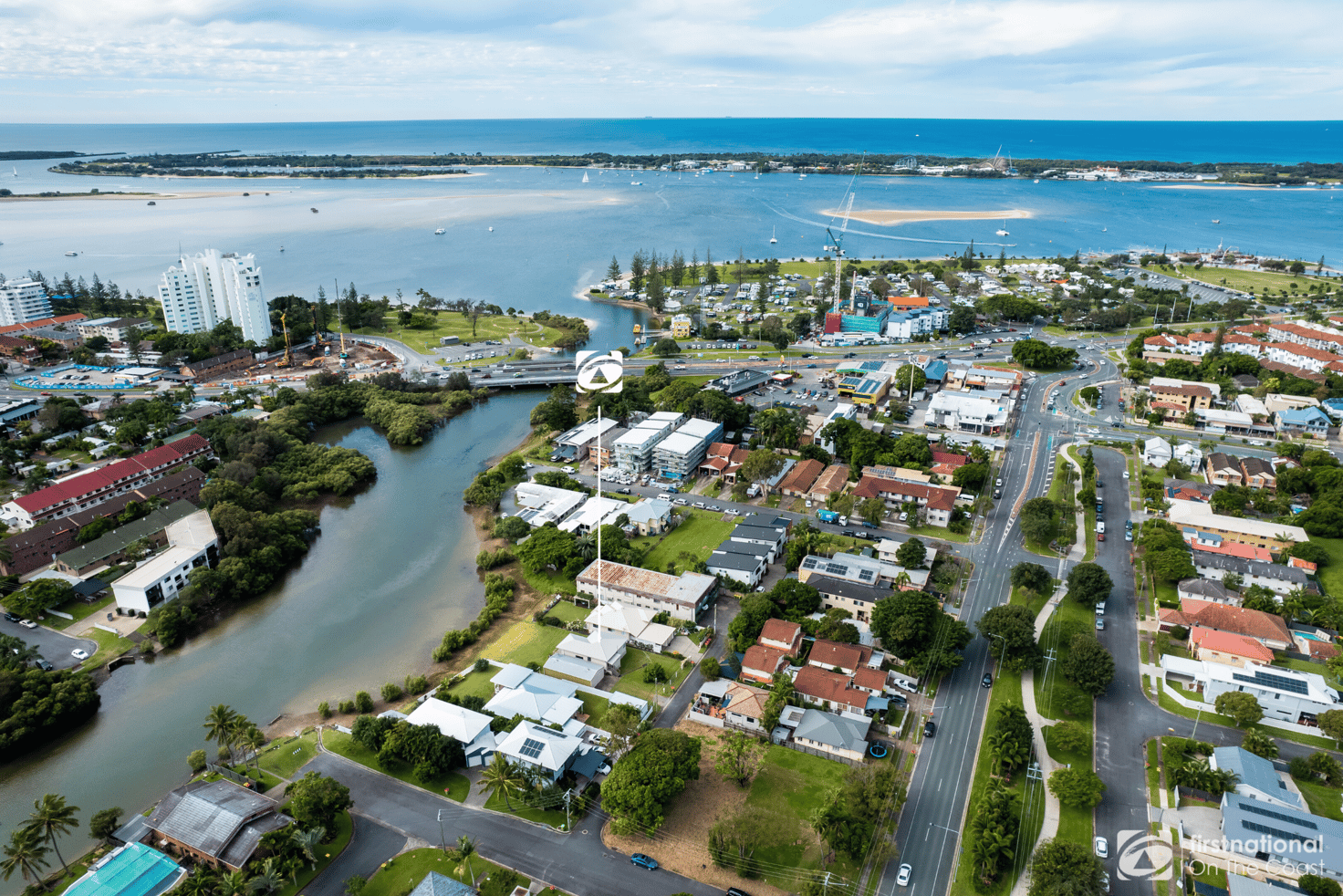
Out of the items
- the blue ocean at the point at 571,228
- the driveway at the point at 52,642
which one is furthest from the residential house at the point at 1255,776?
the blue ocean at the point at 571,228

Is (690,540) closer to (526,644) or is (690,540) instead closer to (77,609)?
(526,644)

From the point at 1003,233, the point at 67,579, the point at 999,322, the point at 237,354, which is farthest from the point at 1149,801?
the point at 1003,233

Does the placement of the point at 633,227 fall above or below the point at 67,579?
above

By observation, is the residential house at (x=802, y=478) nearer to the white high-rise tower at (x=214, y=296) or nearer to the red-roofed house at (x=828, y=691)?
the red-roofed house at (x=828, y=691)

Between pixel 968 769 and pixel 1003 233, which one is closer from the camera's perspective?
pixel 968 769

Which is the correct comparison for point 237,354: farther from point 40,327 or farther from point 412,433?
point 412,433

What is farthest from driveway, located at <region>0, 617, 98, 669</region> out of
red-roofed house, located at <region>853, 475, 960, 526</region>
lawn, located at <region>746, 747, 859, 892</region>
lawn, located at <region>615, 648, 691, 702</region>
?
red-roofed house, located at <region>853, 475, 960, 526</region>

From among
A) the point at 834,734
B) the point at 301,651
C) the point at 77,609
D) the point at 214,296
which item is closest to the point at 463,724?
the point at 301,651
